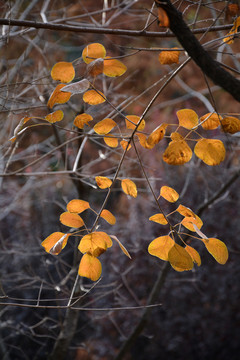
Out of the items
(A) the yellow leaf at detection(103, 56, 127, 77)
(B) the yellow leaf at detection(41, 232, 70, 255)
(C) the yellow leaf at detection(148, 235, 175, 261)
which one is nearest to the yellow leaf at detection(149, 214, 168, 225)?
(C) the yellow leaf at detection(148, 235, 175, 261)

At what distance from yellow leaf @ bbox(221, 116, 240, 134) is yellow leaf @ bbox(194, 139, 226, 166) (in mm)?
29

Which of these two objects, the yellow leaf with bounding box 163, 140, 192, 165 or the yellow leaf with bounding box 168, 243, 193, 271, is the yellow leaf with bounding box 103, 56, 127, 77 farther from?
the yellow leaf with bounding box 168, 243, 193, 271

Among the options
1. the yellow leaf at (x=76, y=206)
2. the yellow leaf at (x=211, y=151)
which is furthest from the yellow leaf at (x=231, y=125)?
the yellow leaf at (x=76, y=206)

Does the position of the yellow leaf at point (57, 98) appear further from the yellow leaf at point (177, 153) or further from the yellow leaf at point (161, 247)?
the yellow leaf at point (161, 247)

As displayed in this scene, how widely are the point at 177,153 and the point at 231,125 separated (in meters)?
0.12

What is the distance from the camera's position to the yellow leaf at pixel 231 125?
73cm

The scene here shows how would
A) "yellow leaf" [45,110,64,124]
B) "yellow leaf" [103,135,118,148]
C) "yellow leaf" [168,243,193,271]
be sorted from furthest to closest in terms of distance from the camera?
"yellow leaf" [103,135,118,148] < "yellow leaf" [45,110,64,124] < "yellow leaf" [168,243,193,271]

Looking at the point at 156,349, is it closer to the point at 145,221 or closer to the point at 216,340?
the point at 216,340

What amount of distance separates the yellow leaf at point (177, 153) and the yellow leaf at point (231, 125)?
81 mm

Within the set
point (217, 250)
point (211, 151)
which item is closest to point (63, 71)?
point (211, 151)

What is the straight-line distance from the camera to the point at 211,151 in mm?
728

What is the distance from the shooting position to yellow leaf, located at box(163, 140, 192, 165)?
0.73 m

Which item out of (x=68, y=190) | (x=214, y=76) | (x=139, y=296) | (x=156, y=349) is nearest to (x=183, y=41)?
(x=214, y=76)

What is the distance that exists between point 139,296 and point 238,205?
45.3 inches
